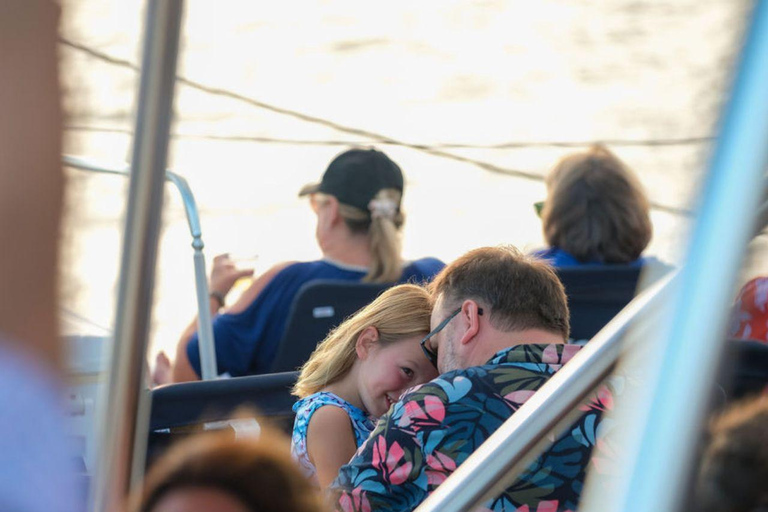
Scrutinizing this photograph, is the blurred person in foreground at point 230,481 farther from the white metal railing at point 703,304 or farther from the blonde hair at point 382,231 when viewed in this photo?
the blonde hair at point 382,231

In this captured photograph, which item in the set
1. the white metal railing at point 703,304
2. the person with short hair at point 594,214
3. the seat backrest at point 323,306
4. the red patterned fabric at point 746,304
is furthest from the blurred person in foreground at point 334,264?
the white metal railing at point 703,304

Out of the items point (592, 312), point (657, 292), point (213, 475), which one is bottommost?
point (592, 312)

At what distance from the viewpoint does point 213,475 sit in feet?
2.84

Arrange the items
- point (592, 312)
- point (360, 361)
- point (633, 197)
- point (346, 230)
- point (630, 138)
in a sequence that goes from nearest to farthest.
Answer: point (360, 361), point (592, 312), point (633, 197), point (346, 230), point (630, 138)

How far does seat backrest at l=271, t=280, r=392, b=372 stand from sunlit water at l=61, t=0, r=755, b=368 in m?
1.44

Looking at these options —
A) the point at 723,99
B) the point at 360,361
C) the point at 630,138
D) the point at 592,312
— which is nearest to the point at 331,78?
the point at 630,138

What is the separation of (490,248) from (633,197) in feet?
4.05

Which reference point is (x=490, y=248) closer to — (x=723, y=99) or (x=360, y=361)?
(x=360, y=361)

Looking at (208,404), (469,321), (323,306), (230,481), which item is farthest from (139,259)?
(323,306)

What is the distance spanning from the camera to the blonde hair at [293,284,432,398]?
1830mm

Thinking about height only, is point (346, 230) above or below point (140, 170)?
below

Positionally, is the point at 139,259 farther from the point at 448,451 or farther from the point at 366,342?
the point at 366,342

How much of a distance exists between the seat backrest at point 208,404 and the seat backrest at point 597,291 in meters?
0.81

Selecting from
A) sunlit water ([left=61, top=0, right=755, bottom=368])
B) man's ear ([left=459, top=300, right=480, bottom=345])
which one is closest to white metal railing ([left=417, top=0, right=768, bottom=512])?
man's ear ([left=459, top=300, right=480, bottom=345])
